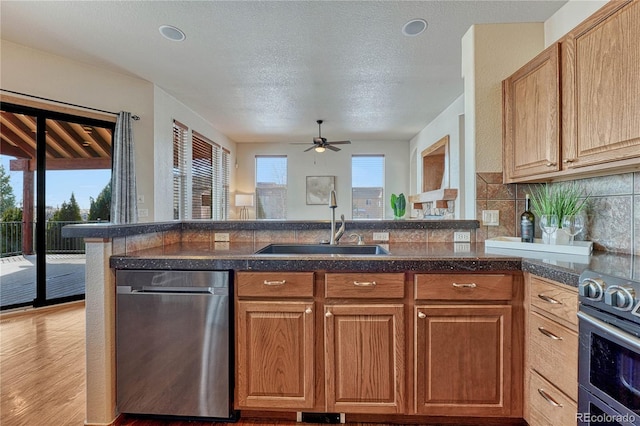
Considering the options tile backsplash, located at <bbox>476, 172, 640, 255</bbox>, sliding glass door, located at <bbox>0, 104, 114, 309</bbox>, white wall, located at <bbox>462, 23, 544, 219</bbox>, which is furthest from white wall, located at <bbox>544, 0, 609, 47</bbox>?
sliding glass door, located at <bbox>0, 104, 114, 309</bbox>

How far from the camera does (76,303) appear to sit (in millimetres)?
3691

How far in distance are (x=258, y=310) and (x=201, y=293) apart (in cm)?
30

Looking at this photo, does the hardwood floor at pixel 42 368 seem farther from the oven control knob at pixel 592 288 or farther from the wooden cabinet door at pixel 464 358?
the oven control knob at pixel 592 288

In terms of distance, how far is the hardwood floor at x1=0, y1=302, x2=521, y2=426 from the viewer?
1683 millimetres

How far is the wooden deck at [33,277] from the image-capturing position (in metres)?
3.37

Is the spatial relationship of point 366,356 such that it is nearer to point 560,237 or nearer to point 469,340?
point 469,340

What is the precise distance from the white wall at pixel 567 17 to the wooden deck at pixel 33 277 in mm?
5111

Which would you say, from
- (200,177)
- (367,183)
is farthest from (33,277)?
(367,183)

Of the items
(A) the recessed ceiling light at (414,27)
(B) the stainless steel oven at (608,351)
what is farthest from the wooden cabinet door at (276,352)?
(A) the recessed ceiling light at (414,27)

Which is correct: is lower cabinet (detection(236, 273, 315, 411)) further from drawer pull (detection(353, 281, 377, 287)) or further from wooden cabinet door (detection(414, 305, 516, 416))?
wooden cabinet door (detection(414, 305, 516, 416))

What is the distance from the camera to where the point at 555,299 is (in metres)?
1.33

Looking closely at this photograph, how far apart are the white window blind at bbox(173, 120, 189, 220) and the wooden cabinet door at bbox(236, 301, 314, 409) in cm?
344

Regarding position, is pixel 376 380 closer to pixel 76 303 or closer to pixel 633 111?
pixel 633 111

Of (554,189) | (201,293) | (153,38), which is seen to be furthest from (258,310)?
(153,38)
